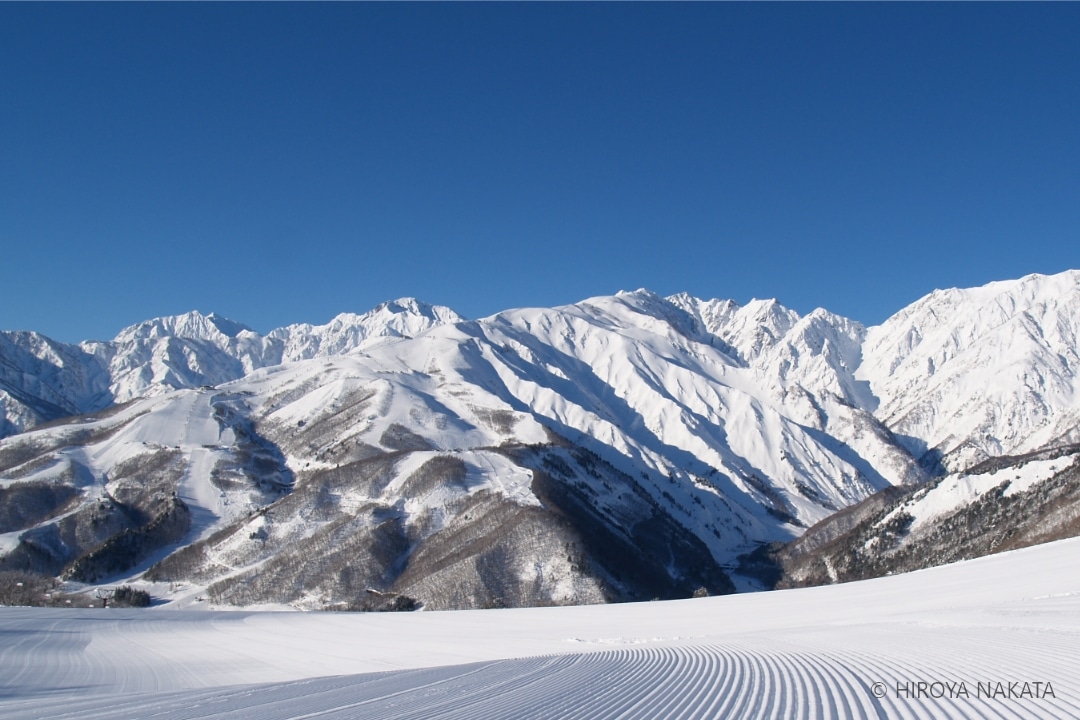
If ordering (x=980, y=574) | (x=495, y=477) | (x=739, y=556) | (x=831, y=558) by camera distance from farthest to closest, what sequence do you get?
(x=739, y=556)
(x=831, y=558)
(x=495, y=477)
(x=980, y=574)

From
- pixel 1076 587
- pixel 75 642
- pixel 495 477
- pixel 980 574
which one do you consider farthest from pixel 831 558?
pixel 75 642

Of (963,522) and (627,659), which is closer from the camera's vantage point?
(627,659)

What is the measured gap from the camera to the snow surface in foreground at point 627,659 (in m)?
17.5

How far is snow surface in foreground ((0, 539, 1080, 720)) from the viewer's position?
17469mm

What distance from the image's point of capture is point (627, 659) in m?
29.0

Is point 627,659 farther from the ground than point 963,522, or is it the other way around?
A: point 627,659

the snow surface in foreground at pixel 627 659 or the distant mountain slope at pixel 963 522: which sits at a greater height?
the snow surface in foreground at pixel 627 659

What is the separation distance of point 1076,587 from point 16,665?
57.5 m

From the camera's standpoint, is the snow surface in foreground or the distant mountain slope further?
the distant mountain slope

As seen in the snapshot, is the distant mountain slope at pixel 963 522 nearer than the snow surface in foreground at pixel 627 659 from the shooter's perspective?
No

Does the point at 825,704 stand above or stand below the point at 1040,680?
above

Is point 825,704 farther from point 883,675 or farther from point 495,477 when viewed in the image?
point 495,477

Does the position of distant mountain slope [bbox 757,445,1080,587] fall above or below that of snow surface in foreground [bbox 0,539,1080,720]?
below

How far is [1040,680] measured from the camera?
17.0 metres
